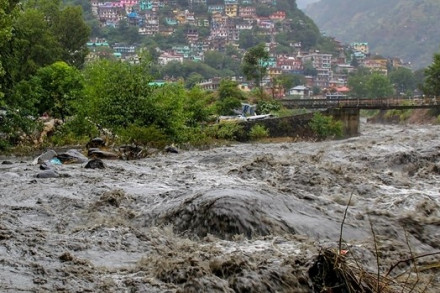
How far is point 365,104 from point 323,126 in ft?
31.4

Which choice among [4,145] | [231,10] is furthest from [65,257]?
[231,10]

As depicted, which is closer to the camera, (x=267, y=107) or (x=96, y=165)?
(x=96, y=165)

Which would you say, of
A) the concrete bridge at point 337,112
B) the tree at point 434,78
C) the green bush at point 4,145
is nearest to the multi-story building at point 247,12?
the tree at point 434,78

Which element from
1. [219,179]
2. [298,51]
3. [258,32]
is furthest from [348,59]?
[219,179]

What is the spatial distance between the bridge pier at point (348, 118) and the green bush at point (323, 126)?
290 cm

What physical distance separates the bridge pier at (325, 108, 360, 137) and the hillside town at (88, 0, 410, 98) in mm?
83643

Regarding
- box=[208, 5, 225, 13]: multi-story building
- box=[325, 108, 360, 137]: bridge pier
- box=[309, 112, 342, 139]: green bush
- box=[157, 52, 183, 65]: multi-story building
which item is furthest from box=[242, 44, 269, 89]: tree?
box=[208, 5, 225, 13]: multi-story building

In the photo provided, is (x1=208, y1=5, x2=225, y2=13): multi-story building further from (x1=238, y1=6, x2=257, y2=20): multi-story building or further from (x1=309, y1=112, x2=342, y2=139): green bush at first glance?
(x1=309, y1=112, x2=342, y2=139): green bush

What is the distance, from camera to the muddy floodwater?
620 cm

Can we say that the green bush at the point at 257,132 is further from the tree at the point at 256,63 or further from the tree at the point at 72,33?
the tree at the point at 72,33

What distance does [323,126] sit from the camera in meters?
40.2

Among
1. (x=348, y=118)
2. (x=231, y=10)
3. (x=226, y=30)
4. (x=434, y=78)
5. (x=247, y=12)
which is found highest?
(x=231, y=10)

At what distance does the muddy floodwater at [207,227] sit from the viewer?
20.4 feet

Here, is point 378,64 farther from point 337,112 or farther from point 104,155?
point 104,155
